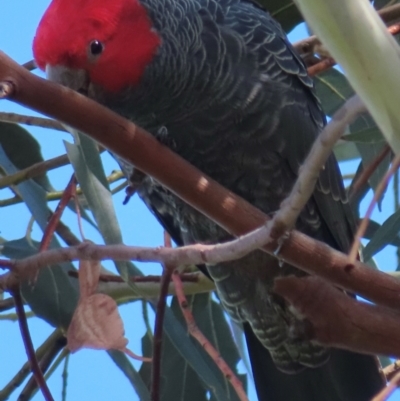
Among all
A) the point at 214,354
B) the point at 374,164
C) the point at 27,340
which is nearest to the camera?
the point at 27,340

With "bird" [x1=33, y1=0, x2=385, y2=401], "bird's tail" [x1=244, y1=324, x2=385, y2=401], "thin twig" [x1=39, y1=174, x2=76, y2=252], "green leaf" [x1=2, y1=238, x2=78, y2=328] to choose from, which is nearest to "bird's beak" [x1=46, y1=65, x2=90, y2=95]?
"bird" [x1=33, y1=0, x2=385, y2=401]

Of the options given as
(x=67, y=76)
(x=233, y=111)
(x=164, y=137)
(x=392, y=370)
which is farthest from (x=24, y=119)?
(x=392, y=370)

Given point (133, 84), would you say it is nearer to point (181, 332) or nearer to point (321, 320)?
point (181, 332)

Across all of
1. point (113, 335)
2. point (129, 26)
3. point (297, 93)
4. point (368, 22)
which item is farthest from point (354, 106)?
point (297, 93)

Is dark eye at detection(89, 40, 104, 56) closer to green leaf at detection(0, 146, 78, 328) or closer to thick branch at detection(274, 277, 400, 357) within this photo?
green leaf at detection(0, 146, 78, 328)

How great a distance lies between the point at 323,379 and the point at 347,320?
77 centimetres

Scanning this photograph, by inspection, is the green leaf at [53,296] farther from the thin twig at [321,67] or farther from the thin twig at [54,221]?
the thin twig at [321,67]

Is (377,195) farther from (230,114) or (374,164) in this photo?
(230,114)

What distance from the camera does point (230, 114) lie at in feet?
3.44

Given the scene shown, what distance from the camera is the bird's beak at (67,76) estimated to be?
886 mm

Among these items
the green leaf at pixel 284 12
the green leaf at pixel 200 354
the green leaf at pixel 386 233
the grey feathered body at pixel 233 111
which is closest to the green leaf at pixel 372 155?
the grey feathered body at pixel 233 111

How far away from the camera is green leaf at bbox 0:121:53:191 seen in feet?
4.00

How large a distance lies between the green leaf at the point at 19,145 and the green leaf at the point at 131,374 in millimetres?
396

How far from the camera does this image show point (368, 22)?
297 millimetres
